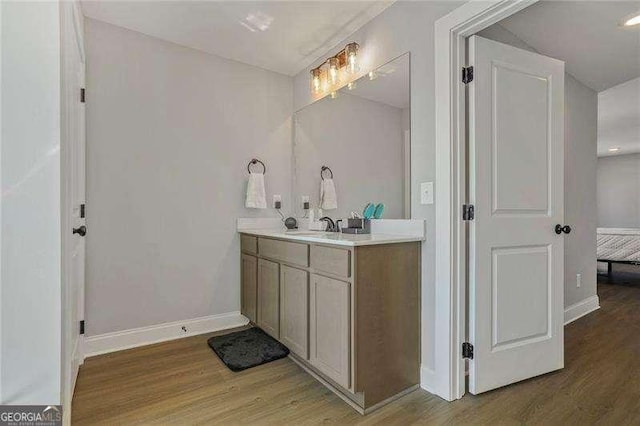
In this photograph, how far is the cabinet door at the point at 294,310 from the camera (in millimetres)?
1965

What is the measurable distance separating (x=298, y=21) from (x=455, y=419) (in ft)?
8.53

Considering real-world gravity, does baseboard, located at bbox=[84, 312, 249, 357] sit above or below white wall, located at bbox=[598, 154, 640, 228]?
below

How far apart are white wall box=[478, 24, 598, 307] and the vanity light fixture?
6.74ft

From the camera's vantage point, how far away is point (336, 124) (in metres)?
2.71

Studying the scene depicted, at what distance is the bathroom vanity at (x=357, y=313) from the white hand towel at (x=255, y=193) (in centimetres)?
81

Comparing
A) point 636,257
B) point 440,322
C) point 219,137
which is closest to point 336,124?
point 219,137

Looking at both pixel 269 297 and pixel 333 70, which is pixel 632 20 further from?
pixel 269 297

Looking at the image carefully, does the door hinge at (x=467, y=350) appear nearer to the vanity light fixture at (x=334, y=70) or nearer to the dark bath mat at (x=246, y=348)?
the dark bath mat at (x=246, y=348)

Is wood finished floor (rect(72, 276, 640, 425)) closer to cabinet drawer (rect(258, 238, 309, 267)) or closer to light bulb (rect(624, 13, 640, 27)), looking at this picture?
cabinet drawer (rect(258, 238, 309, 267))

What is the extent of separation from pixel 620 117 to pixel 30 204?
651cm

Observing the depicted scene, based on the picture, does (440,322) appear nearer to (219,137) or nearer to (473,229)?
(473,229)

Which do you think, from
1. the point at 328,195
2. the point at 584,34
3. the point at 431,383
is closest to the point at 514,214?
the point at 431,383

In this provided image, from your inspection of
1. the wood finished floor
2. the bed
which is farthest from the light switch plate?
the bed

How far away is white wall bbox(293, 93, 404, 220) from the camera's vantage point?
2145 millimetres
